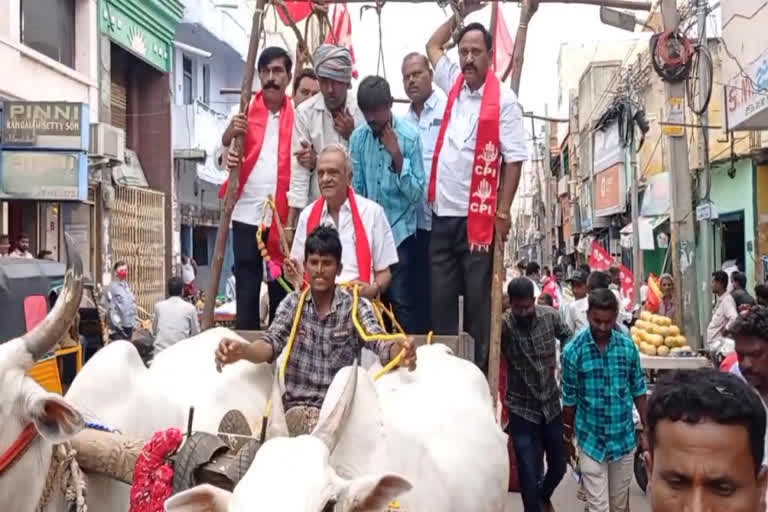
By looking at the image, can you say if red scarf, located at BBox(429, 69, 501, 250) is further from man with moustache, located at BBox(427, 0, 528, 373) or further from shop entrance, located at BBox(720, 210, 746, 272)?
shop entrance, located at BBox(720, 210, 746, 272)

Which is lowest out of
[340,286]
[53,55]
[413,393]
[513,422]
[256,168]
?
[513,422]

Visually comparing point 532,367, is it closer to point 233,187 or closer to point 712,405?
point 233,187

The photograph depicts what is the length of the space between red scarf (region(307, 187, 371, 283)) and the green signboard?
37.4 ft

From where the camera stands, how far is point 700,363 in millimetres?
7578

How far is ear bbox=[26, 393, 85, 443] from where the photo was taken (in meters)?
2.64

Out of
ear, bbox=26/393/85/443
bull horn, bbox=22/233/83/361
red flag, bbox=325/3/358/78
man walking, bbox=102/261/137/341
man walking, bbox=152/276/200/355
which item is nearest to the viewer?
ear, bbox=26/393/85/443

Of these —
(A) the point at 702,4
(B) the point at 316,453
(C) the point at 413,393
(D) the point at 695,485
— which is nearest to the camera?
(D) the point at 695,485

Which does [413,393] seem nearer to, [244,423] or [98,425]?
[244,423]

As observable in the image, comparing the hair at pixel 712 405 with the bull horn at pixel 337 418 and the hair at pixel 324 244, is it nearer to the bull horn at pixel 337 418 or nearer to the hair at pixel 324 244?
the bull horn at pixel 337 418

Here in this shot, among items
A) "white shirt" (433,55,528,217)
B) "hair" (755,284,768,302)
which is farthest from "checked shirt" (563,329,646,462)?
"hair" (755,284,768,302)

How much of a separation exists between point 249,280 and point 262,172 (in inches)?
23.6

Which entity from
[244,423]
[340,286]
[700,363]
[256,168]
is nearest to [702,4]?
[700,363]

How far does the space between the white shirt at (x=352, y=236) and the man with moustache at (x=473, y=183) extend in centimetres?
54

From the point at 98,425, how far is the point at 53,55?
11.8 meters
